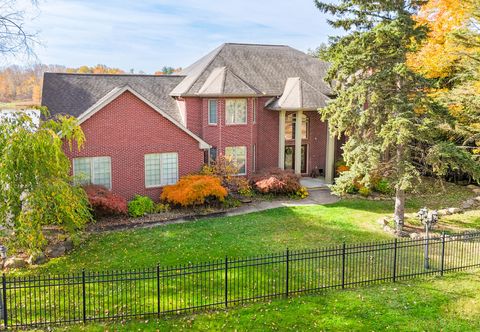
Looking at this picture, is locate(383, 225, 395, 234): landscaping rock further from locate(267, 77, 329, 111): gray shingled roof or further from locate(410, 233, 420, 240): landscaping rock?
locate(267, 77, 329, 111): gray shingled roof

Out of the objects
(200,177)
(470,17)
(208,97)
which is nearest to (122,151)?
(200,177)

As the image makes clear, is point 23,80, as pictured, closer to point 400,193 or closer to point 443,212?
point 400,193

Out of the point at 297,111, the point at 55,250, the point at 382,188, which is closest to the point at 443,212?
the point at 382,188

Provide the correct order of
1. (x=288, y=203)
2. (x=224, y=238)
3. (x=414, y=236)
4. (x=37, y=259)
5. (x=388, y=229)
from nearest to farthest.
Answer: (x=37, y=259) < (x=224, y=238) < (x=414, y=236) < (x=388, y=229) < (x=288, y=203)

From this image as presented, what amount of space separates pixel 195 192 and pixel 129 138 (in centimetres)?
437

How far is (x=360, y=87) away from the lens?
19000mm

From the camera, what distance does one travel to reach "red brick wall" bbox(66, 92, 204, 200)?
22.0 metres

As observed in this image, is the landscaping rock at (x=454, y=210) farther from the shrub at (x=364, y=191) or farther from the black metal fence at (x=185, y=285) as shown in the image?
the black metal fence at (x=185, y=285)

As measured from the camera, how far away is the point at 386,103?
62.4 ft

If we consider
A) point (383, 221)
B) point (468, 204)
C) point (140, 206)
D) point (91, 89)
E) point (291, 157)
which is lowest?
point (383, 221)

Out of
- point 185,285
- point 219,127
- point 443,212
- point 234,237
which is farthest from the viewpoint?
point 219,127

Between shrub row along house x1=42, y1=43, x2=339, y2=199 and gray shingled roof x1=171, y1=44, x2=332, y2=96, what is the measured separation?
0.25ft

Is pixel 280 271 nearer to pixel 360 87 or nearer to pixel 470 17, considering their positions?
pixel 360 87

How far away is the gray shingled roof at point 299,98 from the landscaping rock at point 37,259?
55.7 feet
